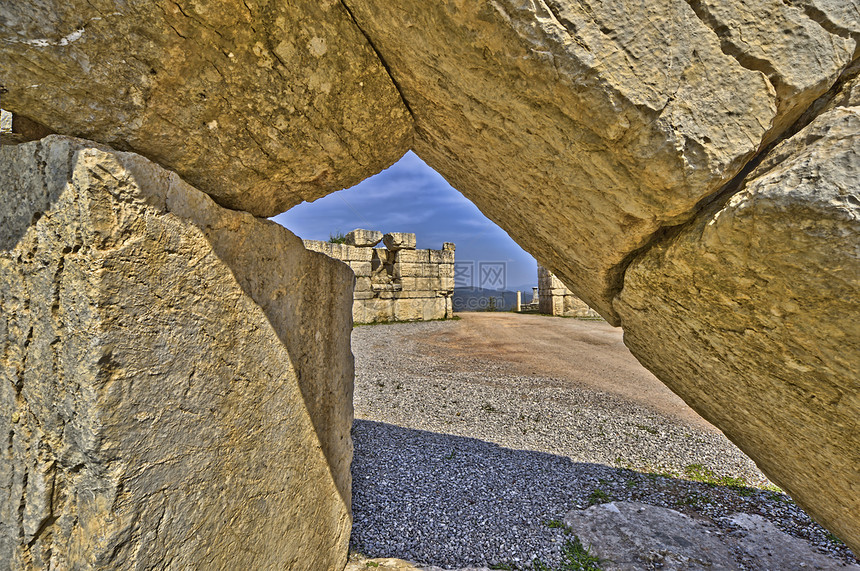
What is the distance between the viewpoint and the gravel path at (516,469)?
256 centimetres

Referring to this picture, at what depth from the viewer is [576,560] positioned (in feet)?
7.70

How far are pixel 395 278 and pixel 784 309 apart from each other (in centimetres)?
1273

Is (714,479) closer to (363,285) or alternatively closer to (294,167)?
(294,167)

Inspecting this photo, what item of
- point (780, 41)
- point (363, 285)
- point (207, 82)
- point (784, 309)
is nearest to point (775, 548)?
point (784, 309)

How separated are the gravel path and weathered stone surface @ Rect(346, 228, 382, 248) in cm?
802

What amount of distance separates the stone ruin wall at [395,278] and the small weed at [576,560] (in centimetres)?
1060

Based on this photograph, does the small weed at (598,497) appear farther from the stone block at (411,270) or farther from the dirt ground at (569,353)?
the stone block at (411,270)

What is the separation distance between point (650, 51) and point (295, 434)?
202 cm

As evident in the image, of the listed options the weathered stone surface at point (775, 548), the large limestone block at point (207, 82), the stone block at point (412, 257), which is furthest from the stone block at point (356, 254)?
the weathered stone surface at point (775, 548)

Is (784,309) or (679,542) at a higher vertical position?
(784,309)

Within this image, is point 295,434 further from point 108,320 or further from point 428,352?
point 428,352

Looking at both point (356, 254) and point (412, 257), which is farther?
point (412, 257)

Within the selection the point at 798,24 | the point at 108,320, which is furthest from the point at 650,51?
the point at 108,320

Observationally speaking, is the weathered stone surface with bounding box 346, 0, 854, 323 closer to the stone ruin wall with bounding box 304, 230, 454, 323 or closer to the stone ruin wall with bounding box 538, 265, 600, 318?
the stone ruin wall with bounding box 304, 230, 454, 323
